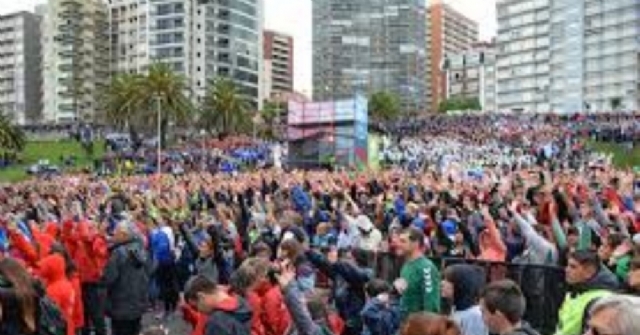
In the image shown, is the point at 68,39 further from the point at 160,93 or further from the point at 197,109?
the point at 160,93

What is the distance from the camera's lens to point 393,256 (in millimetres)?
13367

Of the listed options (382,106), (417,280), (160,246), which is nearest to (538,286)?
(417,280)

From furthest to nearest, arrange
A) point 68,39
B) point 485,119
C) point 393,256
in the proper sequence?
point 68,39
point 485,119
point 393,256

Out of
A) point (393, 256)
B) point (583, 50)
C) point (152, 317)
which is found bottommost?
point (152, 317)

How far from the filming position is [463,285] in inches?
311

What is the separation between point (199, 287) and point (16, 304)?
4.13ft

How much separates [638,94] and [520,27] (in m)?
38.5

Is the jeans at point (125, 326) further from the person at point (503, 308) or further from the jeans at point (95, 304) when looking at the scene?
the person at point (503, 308)

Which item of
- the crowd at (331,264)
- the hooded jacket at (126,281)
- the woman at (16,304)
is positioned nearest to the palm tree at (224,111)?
the crowd at (331,264)

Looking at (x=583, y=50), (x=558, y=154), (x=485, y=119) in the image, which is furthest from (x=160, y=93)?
(x=583, y=50)

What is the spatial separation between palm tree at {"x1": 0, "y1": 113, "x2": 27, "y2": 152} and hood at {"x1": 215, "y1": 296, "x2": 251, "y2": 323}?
75.3 meters

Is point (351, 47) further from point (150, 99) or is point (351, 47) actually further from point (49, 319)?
point (49, 319)

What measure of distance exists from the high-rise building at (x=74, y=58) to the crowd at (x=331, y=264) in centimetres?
13777

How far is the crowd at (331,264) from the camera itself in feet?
23.3
